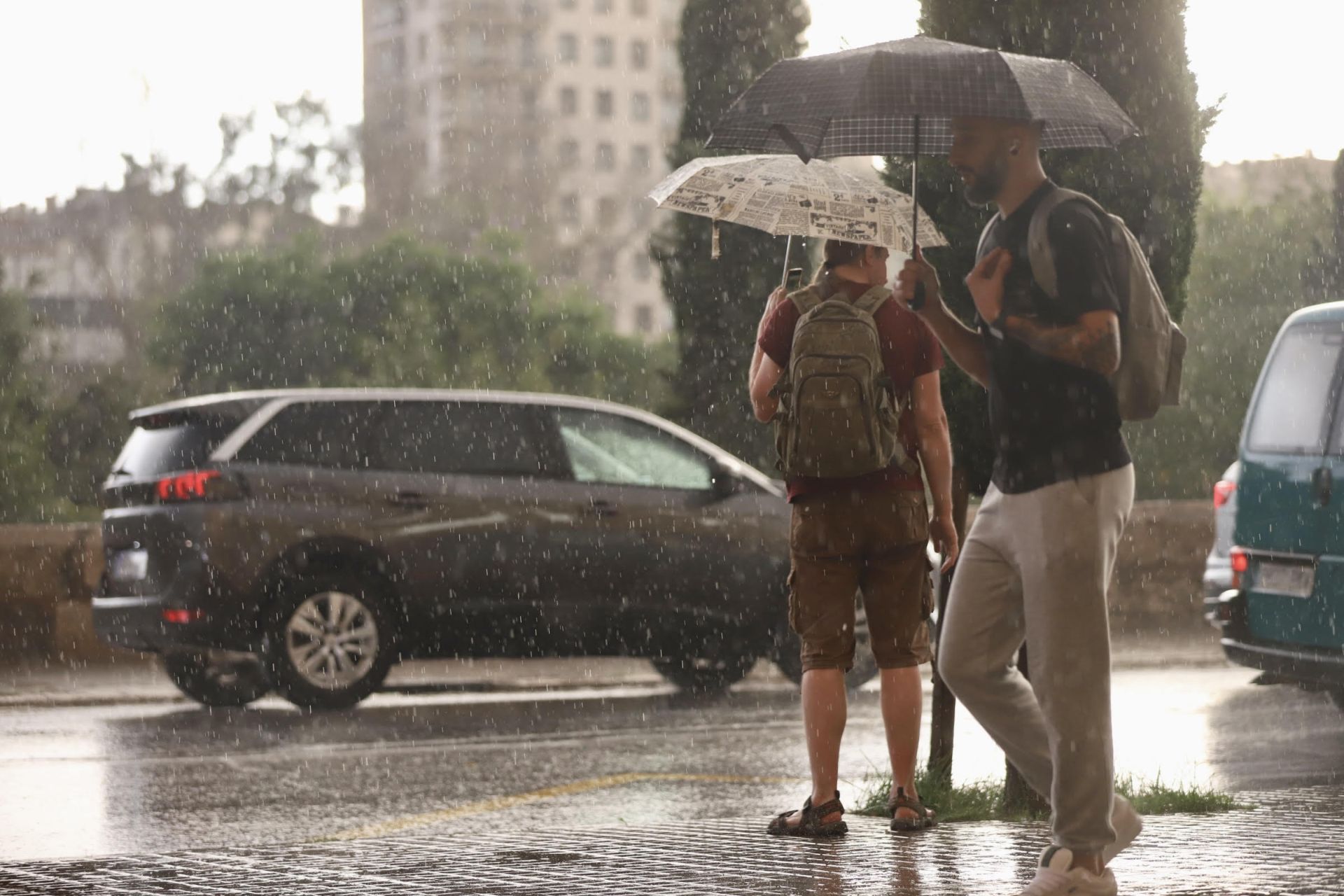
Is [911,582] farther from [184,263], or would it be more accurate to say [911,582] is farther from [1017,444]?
[184,263]

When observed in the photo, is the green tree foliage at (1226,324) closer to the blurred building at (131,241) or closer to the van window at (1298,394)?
the van window at (1298,394)

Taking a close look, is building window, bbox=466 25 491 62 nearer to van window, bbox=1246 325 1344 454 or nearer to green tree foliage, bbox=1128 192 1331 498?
green tree foliage, bbox=1128 192 1331 498

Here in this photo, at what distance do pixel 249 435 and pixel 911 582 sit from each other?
604cm

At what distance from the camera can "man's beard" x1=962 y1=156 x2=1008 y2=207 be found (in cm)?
504

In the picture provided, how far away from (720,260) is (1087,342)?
16572 millimetres

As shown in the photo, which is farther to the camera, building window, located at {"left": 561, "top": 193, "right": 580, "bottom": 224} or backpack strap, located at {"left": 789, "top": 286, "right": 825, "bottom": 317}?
building window, located at {"left": 561, "top": 193, "right": 580, "bottom": 224}

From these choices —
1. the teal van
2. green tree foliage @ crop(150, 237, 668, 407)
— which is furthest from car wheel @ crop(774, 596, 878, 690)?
green tree foliage @ crop(150, 237, 668, 407)

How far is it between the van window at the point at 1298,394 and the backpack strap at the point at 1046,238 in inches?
197

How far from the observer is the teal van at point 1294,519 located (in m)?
9.40

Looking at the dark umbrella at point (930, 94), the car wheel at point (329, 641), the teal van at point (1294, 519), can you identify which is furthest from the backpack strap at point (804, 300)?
the car wheel at point (329, 641)

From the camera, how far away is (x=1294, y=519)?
960 cm

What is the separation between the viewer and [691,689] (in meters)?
12.8

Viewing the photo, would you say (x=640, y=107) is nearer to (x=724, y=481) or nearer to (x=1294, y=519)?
(x=724, y=481)

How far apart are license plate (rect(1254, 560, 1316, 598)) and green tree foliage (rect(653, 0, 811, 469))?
10789 millimetres
